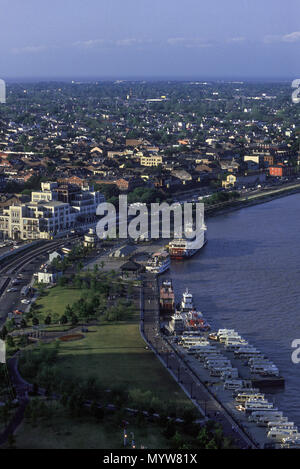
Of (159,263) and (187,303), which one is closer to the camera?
(187,303)

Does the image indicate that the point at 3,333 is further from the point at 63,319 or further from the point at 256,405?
the point at 256,405

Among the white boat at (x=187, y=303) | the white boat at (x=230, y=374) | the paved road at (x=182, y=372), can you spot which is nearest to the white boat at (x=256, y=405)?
the paved road at (x=182, y=372)

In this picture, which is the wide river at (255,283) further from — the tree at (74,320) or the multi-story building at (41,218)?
the multi-story building at (41,218)

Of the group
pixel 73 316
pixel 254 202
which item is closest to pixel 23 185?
pixel 254 202

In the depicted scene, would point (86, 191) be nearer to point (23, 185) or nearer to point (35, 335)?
point (23, 185)

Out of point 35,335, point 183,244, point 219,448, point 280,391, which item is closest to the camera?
point 219,448

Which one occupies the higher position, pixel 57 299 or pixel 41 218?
pixel 41 218

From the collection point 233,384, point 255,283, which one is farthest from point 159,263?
point 233,384

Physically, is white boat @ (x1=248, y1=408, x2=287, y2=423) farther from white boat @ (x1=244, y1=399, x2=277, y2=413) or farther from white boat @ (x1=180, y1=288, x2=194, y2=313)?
white boat @ (x1=180, y1=288, x2=194, y2=313)
